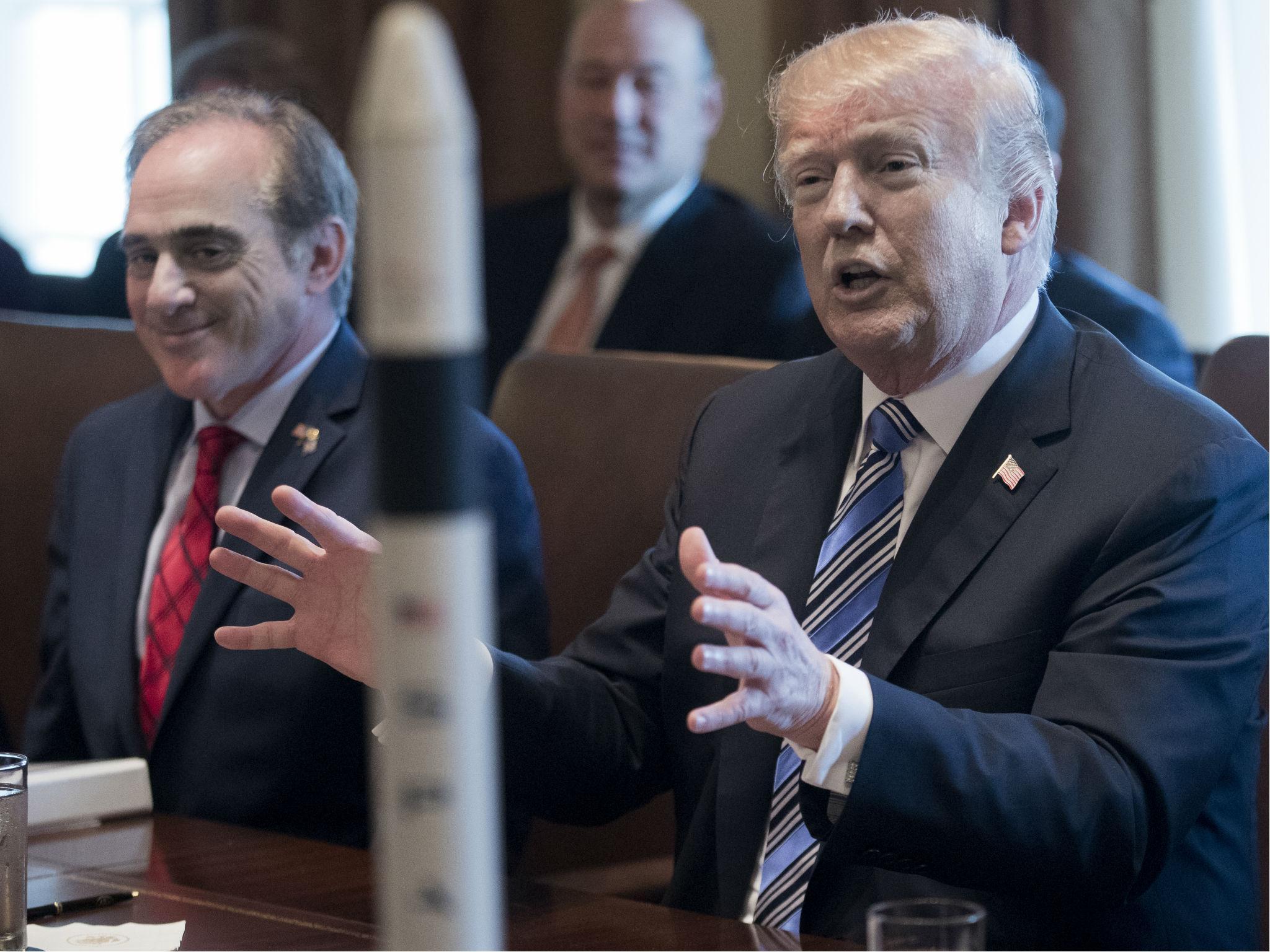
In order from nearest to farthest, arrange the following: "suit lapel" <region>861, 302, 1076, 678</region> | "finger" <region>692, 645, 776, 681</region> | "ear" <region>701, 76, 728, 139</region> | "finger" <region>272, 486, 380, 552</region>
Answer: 1. "finger" <region>692, 645, 776, 681</region>
2. "finger" <region>272, 486, 380, 552</region>
3. "suit lapel" <region>861, 302, 1076, 678</region>
4. "ear" <region>701, 76, 728, 139</region>

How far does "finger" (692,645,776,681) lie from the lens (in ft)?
3.37

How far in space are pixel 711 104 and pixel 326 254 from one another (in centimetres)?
186

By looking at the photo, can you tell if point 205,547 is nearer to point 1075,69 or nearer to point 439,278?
point 439,278

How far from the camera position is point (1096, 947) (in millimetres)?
1472

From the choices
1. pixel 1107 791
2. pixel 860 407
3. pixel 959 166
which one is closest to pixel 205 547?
pixel 860 407

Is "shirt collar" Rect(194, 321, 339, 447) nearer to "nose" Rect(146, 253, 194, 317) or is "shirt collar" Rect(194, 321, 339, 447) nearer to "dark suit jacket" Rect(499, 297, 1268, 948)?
"nose" Rect(146, 253, 194, 317)

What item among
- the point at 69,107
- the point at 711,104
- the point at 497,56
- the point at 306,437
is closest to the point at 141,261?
the point at 306,437

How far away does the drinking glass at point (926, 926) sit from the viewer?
926 millimetres

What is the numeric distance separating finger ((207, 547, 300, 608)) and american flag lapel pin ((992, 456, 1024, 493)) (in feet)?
2.17

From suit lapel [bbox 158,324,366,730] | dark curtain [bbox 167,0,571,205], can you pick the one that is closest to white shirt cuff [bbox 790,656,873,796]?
suit lapel [bbox 158,324,366,730]

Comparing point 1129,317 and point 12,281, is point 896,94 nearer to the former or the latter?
point 1129,317

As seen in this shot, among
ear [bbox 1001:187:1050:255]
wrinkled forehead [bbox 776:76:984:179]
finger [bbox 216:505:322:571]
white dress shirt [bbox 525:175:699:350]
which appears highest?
white dress shirt [bbox 525:175:699:350]

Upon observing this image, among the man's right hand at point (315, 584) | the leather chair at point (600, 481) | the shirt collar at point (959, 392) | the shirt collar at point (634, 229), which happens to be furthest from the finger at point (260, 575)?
the shirt collar at point (634, 229)

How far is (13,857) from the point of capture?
122 cm
